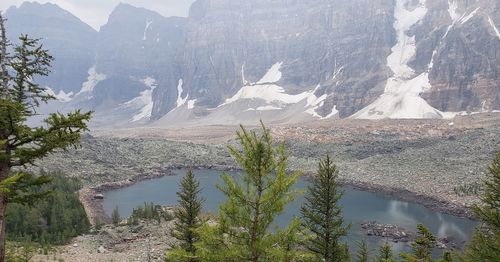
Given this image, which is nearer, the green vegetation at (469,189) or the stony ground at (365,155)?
the green vegetation at (469,189)

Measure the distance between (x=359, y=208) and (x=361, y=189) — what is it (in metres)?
14.3

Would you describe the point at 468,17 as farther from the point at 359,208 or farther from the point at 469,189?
the point at 359,208

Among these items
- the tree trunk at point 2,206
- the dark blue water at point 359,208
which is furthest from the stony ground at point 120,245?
the tree trunk at point 2,206

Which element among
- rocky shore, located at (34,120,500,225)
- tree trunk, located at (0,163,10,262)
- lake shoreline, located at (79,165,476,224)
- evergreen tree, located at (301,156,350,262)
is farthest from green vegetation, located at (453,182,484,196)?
tree trunk, located at (0,163,10,262)

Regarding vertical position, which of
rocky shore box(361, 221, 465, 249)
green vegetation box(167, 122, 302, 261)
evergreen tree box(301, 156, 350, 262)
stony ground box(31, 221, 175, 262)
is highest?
green vegetation box(167, 122, 302, 261)

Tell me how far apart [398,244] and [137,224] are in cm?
3011

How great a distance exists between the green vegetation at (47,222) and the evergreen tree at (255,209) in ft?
111

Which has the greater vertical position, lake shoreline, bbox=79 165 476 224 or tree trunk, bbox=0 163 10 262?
tree trunk, bbox=0 163 10 262

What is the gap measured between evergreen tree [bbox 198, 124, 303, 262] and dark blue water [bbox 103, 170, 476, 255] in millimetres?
36720

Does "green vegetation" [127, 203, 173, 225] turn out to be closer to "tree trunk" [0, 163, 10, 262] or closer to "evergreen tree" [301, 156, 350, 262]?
"evergreen tree" [301, 156, 350, 262]

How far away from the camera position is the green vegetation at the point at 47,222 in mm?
41812

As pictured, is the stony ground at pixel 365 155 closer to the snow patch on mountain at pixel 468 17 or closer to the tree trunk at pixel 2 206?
the tree trunk at pixel 2 206

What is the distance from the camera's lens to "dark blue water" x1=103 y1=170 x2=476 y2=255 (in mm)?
56031

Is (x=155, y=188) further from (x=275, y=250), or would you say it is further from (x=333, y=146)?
(x=275, y=250)
